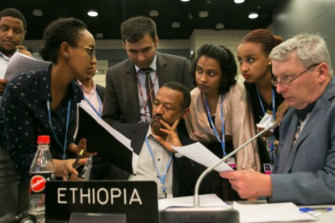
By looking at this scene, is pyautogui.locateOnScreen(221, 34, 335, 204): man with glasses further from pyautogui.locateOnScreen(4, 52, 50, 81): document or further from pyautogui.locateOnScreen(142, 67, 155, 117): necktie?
pyautogui.locateOnScreen(4, 52, 50, 81): document

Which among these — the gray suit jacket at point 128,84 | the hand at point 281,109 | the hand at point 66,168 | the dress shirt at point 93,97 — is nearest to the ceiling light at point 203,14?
the dress shirt at point 93,97

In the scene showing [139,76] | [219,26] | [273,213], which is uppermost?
[219,26]

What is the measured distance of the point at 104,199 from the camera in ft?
2.65

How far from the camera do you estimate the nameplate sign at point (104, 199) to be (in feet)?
2.57

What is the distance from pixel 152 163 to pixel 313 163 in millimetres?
961

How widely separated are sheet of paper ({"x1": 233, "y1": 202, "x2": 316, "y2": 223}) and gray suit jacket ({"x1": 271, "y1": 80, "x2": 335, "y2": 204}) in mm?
76

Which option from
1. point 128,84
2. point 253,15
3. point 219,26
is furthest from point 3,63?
point 219,26

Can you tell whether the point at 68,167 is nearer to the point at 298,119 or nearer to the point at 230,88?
the point at 298,119

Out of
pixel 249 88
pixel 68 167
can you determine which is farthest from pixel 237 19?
pixel 68 167

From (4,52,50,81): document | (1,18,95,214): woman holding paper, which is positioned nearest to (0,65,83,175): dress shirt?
(1,18,95,214): woman holding paper

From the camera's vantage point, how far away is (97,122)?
3.57 feet

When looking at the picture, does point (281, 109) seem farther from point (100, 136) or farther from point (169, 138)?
point (100, 136)

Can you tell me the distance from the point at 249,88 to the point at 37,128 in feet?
4.59

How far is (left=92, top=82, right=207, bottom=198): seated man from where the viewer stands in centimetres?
186
